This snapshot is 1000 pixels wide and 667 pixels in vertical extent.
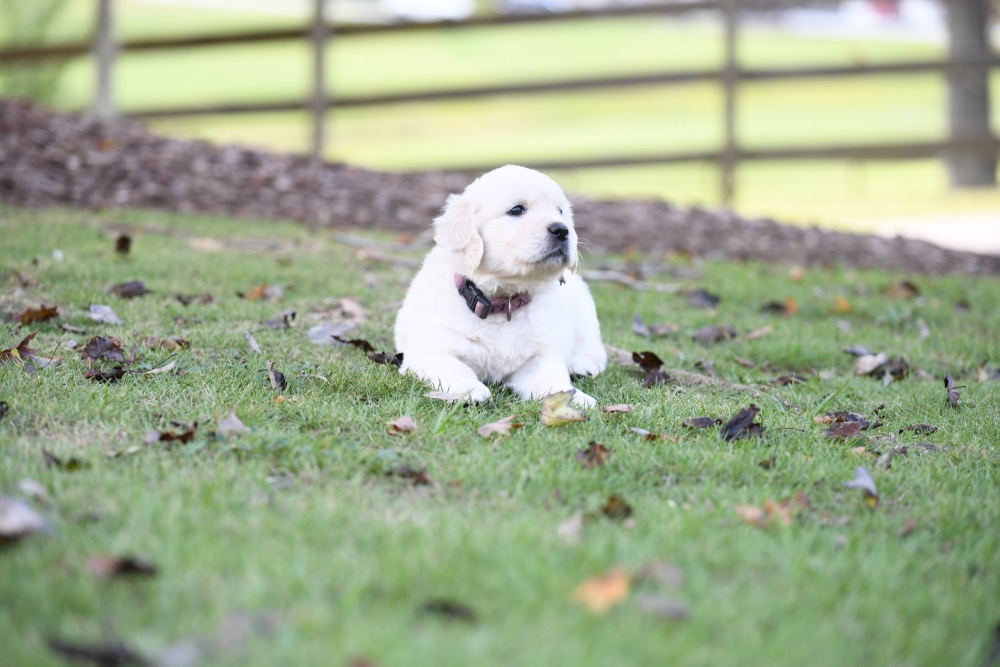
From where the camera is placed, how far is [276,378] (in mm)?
4203

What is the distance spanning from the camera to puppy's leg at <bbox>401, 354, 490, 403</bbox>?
164 inches

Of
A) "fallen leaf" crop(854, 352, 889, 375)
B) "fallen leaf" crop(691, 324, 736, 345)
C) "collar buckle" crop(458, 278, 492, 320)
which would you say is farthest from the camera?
"fallen leaf" crop(691, 324, 736, 345)

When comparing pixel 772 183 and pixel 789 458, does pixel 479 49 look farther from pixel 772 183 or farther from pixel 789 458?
pixel 789 458

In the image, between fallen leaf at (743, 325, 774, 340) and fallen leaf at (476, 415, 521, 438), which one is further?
fallen leaf at (743, 325, 774, 340)

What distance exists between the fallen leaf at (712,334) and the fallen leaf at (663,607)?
3.71m

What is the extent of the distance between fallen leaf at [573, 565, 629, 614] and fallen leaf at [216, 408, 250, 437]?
159 centimetres

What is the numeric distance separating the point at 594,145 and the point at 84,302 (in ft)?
59.0

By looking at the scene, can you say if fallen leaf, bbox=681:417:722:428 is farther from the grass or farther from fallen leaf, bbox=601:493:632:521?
fallen leaf, bbox=601:493:632:521

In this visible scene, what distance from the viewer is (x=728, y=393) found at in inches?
185

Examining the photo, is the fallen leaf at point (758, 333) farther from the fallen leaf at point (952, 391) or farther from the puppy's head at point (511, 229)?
the puppy's head at point (511, 229)

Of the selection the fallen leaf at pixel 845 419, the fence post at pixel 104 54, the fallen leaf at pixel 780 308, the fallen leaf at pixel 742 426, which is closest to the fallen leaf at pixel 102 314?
the fallen leaf at pixel 742 426

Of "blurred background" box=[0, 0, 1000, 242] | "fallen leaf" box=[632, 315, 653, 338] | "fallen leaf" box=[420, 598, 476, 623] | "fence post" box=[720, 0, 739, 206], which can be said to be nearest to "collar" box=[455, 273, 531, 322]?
"fallen leaf" box=[632, 315, 653, 338]

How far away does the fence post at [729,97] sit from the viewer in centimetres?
1341

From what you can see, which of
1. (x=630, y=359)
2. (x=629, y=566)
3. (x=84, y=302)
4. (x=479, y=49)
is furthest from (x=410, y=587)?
(x=479, y=49)
